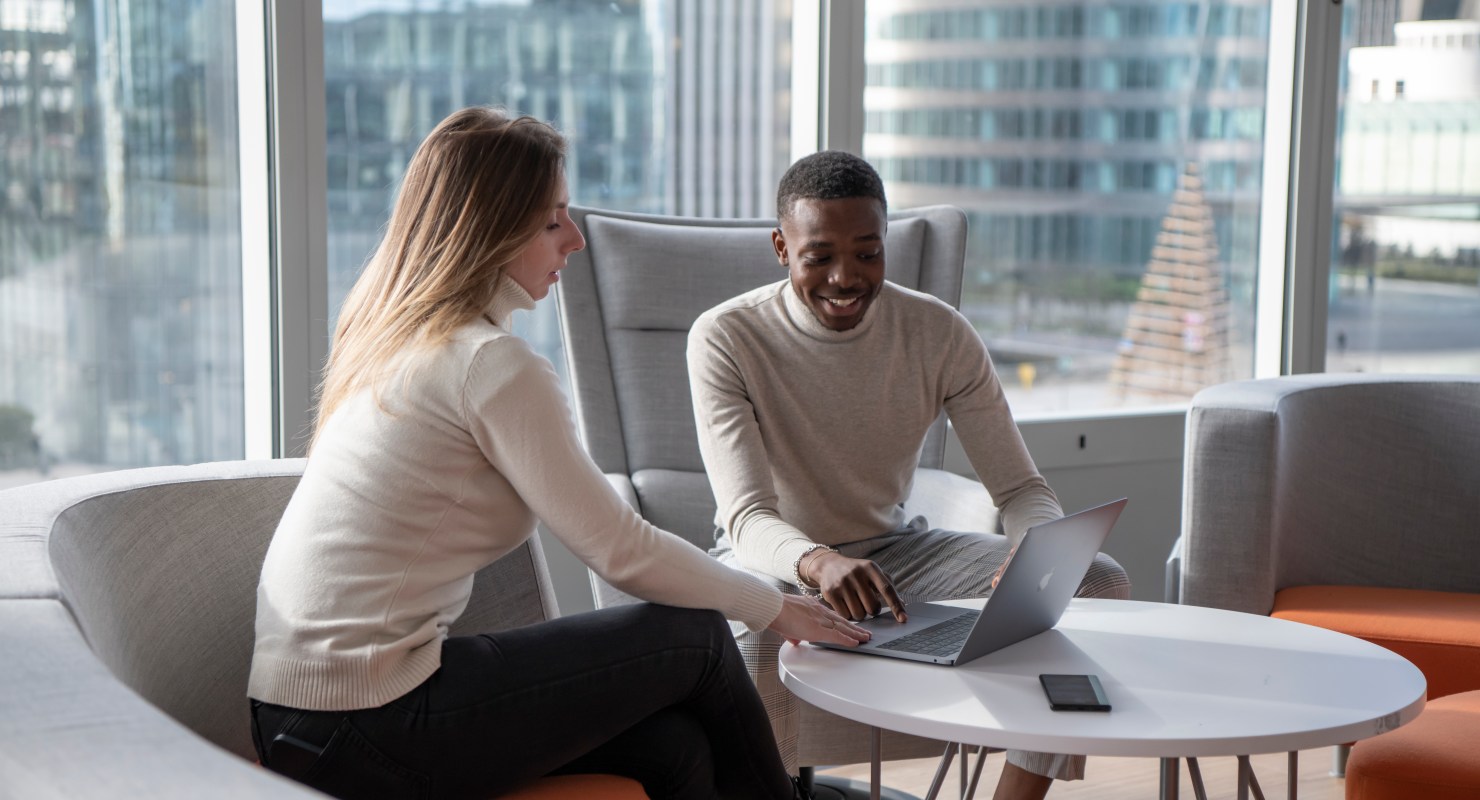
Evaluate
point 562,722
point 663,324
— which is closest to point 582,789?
point 562,722

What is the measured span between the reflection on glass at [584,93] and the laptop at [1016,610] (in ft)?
4.75

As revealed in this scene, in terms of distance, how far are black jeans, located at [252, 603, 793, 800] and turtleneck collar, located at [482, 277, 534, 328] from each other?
12.9 inches

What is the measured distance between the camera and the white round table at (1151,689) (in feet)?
4.30

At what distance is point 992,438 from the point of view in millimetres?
2115

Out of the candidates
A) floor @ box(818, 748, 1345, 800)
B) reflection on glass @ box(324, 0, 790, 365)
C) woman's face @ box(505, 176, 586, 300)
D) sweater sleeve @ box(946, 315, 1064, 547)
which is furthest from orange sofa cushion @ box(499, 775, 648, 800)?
reflection on glass @ box(324, 0, 790, 365)

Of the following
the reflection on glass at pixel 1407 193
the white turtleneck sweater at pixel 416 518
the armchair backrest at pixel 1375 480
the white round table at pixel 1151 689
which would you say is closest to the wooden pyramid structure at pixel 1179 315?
the reflection on glass at pixel 1407 193

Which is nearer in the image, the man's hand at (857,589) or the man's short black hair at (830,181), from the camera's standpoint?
the man's hand at (857,589)

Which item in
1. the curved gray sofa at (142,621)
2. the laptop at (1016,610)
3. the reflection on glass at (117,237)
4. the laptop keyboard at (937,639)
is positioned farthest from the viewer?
the reflection on glass at (117,237)

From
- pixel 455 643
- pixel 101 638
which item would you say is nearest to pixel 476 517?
pixel 455 643

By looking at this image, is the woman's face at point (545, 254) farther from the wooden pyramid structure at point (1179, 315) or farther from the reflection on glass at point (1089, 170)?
the wooden pyramid structure at point (1179, 315)

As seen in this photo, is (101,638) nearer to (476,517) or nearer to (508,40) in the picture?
(476,517)

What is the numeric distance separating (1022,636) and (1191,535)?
0.84 meters

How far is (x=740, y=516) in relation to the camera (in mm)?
1954

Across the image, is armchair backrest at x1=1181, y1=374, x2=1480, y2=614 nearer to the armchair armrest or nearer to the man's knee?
the man's knee
